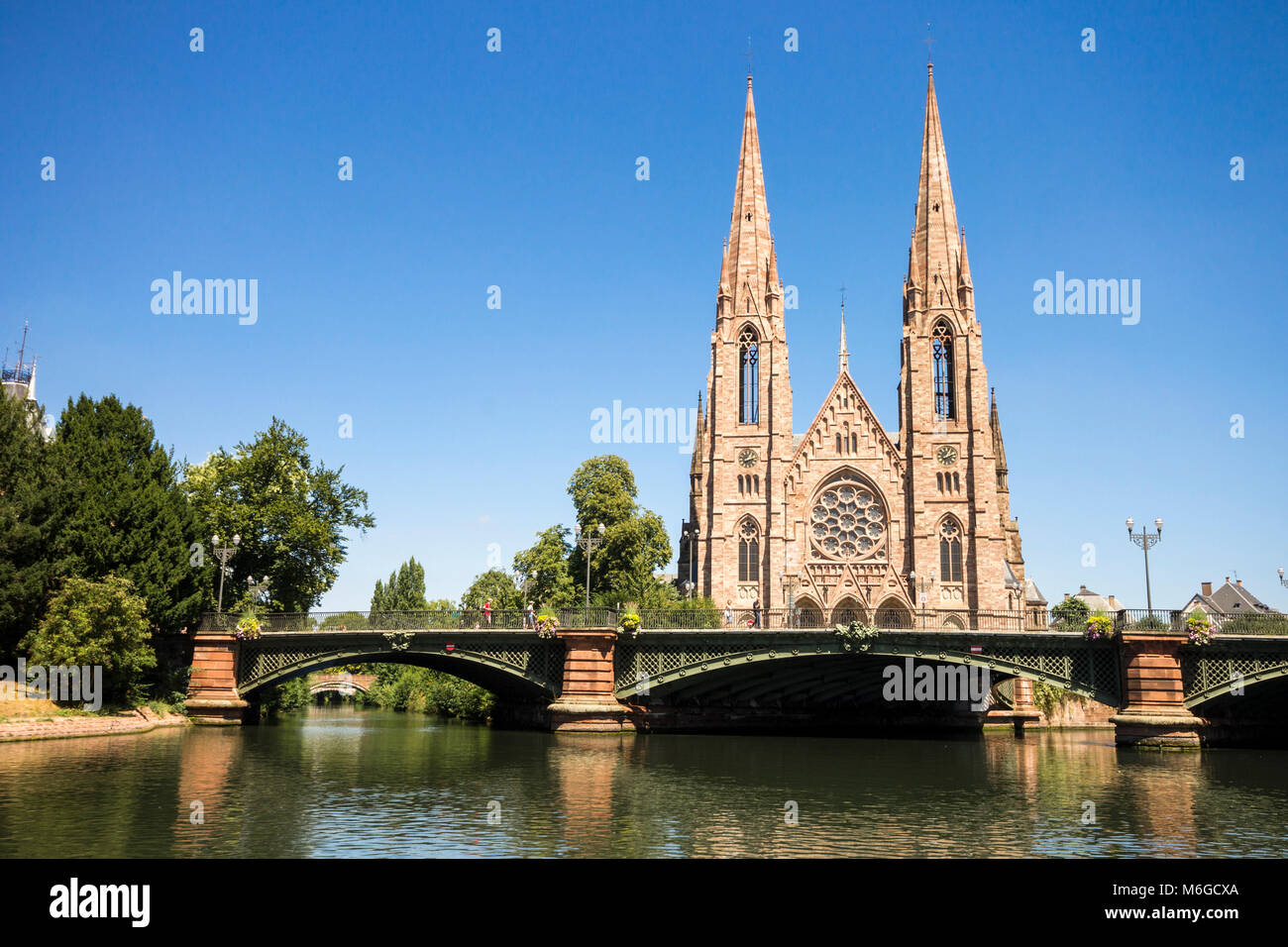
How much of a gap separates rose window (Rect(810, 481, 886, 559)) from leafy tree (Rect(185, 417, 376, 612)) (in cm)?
3451

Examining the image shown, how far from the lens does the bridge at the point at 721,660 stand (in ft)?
124

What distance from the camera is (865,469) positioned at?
244 ft

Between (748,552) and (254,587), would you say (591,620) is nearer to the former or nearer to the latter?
(254,587)

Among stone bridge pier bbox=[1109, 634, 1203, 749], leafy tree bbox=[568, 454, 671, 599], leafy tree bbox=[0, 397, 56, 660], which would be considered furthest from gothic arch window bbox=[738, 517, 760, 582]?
leafy tree bbox=[0, 397, 56, 660]

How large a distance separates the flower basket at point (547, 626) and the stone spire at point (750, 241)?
44508 millimetres

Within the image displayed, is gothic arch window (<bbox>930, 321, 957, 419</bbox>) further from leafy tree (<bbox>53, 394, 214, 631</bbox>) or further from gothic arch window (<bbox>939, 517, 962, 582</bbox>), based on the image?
leafy tree (<bbox>53, 394, 214, 631</bbox>)

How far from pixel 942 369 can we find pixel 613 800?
61.9 m

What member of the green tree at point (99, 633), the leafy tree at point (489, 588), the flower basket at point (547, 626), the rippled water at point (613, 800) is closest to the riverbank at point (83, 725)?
the green tree at point (99, 633)

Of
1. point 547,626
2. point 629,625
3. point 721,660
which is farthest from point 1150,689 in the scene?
point 547,626

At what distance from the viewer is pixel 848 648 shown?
39.1m
